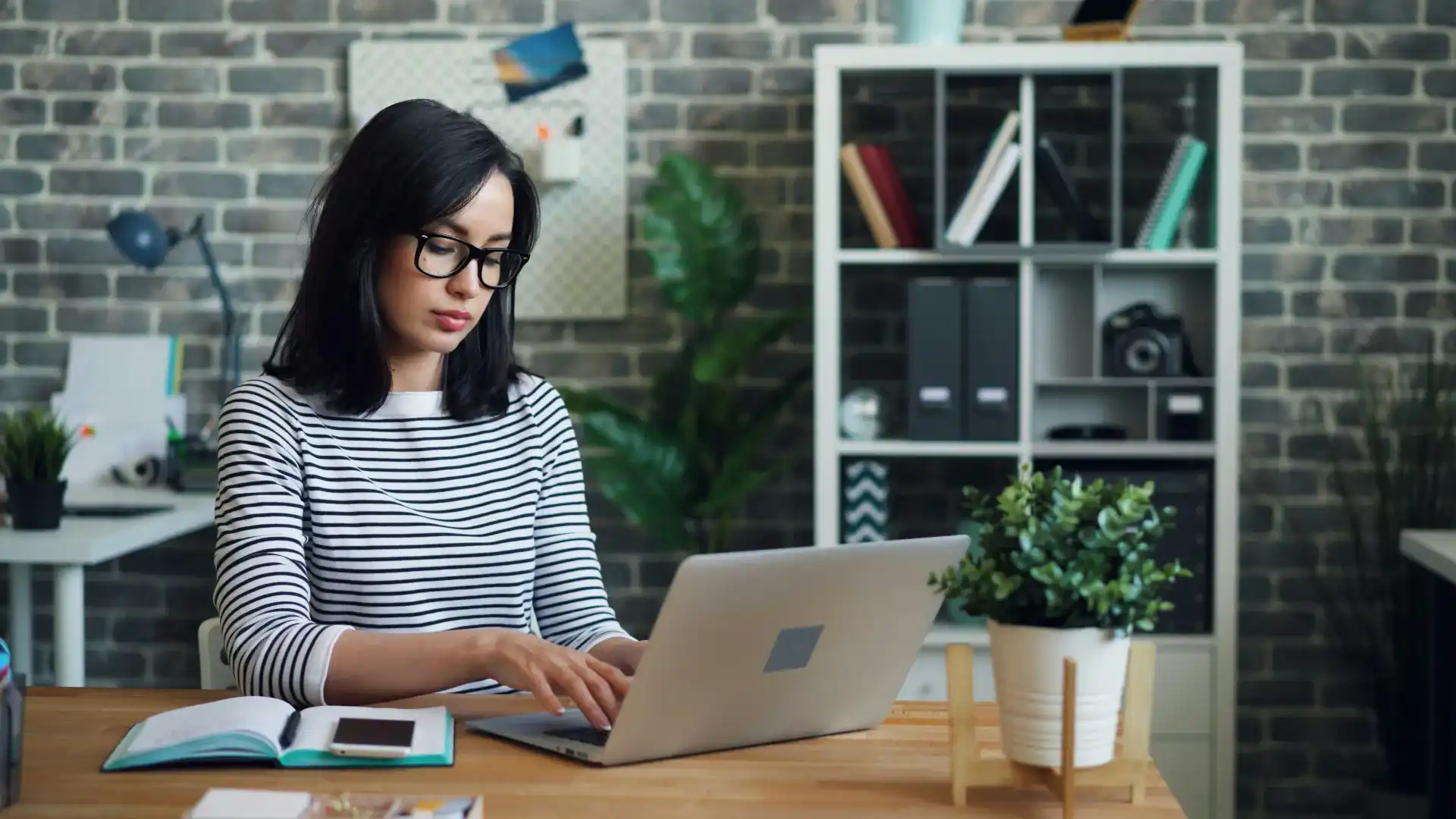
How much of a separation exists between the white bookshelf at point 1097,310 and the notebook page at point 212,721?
1.92 meters

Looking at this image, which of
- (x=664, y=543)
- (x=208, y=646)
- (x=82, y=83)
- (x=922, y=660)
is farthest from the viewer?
(x=82, y=83)

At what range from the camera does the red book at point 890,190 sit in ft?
10.9

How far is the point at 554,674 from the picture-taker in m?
1.51

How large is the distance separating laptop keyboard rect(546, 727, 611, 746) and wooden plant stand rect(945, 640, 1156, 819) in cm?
34

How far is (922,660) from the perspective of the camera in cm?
324

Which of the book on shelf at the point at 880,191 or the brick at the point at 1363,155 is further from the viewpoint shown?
the brick at the point at 1363,155

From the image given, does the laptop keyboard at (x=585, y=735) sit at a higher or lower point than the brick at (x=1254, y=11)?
lower

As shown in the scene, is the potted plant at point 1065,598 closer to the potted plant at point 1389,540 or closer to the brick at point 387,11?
the potted plant at point 1389,540

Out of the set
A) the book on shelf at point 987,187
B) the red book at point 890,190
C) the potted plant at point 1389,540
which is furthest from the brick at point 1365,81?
the red book at point 890,190

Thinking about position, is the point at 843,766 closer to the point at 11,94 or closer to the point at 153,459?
the point at 153,459

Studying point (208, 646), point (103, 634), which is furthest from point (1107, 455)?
point (103, 634)

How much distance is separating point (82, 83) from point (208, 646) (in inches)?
88.9

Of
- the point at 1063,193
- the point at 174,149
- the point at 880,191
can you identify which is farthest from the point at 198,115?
the point at 1063,193

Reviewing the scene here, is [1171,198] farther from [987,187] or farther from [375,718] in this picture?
[375,718]
